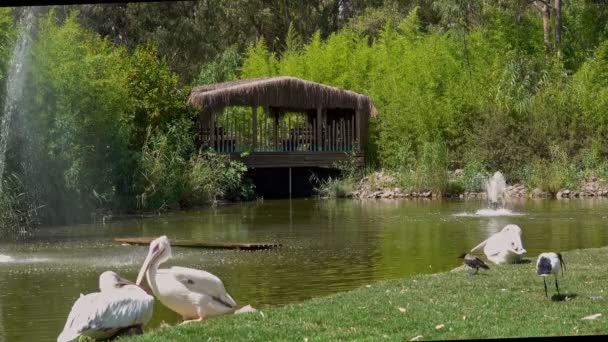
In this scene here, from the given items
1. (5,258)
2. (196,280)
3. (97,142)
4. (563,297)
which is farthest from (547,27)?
(196,280)

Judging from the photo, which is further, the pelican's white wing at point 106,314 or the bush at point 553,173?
the bush at point 553,173

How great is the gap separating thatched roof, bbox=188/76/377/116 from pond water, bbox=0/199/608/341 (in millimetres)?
4324

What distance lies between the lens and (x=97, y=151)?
841 inches

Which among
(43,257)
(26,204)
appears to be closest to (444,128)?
(26,204)

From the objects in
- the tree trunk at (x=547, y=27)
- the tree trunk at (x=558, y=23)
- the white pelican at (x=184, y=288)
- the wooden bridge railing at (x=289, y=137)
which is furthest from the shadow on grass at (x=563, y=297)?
the tree trunk at (x=547, y=27)

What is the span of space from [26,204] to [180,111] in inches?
298

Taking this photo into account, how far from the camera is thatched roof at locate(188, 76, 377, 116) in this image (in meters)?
26.1

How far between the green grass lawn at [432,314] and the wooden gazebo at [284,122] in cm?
1729

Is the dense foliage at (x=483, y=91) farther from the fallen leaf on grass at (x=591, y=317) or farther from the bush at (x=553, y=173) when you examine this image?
the fallen leaf on grass at (x=591, y=317)

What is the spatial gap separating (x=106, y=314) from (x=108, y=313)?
0.02 meters

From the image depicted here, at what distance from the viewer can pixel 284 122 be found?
1100 inches

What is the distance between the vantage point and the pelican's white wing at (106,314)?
286 inches

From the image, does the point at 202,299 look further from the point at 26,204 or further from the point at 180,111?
the point at 180,111

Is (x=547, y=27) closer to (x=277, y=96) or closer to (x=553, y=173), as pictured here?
(x=553, y=173)
